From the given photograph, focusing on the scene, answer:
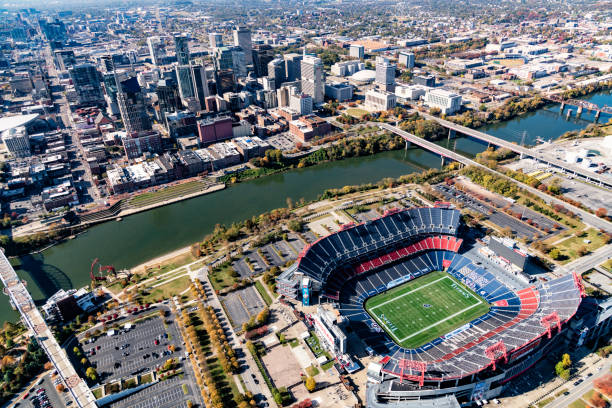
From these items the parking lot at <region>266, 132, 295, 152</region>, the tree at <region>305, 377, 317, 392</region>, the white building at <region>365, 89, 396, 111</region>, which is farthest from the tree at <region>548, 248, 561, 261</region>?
the white building at <region>365, 89, 396, 111</region>

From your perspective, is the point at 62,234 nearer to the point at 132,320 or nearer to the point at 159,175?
the point at 159,175

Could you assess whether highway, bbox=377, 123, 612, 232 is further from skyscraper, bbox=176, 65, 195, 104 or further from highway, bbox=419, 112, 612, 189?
skyscraper, bbox=176, 65, 195, 104

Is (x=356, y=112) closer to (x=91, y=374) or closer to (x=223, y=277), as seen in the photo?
(x=223, y=277)

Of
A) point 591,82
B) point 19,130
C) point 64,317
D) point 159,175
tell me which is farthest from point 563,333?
point 591,82

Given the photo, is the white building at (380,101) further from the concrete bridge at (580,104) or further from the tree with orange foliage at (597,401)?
the tree with orange foliage at (597,401)

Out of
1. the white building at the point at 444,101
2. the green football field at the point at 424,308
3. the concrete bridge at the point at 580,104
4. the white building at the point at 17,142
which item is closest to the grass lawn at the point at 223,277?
the green football field at the point at 424,308

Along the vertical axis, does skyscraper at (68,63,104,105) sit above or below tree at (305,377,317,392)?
above

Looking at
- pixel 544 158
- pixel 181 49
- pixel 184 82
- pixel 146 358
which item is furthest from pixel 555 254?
pixel 181 49
